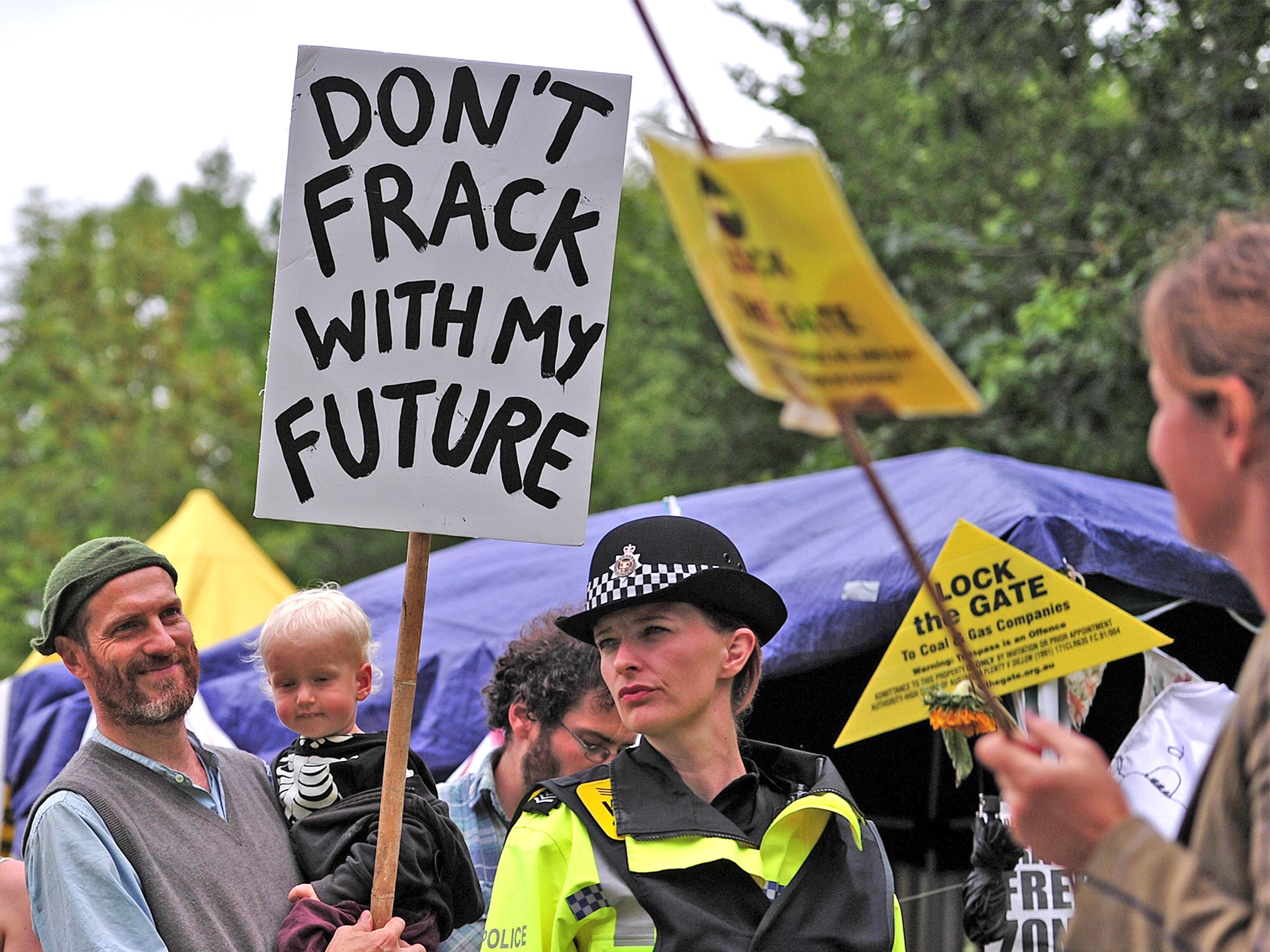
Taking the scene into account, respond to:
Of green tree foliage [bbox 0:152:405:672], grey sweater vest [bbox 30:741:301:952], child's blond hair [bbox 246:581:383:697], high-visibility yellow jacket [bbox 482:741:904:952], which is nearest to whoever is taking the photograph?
high-visibility yellow jacket [bbox 482:741:904:952]

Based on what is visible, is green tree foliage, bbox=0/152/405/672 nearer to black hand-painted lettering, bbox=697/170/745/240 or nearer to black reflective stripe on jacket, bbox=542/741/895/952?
black reflective stripe on jacket, bbox=542/741/895/952

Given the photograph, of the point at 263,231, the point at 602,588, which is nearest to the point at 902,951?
the point at 602,588

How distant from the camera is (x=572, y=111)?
9.05 feet

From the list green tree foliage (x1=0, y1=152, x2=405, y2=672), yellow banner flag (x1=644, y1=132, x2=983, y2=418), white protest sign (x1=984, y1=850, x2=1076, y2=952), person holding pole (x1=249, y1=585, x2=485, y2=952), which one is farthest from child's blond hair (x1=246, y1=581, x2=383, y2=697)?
green tree foliage (x1=0, y1=152, x2=405, y2=672)

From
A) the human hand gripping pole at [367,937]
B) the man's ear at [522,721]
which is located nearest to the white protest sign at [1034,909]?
the man's ear at [522,721]

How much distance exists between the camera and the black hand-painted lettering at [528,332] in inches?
107

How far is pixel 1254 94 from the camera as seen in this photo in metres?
7.12

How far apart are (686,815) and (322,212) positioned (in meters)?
1.40

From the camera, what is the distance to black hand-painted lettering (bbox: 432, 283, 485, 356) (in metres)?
2.71

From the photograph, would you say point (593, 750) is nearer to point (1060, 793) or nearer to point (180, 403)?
point (1060, 793)

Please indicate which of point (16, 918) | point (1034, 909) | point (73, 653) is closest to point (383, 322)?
point (73, 653)

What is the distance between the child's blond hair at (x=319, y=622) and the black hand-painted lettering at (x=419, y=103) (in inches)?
44.3

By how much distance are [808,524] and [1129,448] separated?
4.06 meters

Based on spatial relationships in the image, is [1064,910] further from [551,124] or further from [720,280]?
[720,280]
